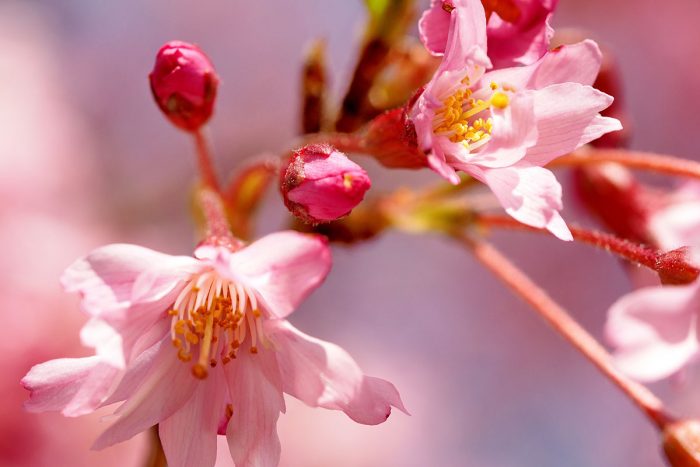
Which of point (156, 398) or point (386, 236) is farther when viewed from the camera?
point (386, 236)

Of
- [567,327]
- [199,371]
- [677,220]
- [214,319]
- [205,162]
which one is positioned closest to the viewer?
[199,371]

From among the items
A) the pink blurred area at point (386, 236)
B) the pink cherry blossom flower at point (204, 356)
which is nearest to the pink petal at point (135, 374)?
the pink cherry blossom flower at point (204, 356)

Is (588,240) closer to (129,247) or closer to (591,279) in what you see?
(129,247)

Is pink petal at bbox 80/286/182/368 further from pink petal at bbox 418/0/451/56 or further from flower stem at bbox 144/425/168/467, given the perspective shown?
pink petal at bbox 418/0/451/56

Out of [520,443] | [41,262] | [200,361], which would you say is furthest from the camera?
[520,443]

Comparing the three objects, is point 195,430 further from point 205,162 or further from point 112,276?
point 205,162

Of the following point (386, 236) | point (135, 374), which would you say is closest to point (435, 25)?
point (135, 374)

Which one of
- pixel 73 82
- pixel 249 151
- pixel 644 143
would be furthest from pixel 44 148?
pixel 644 143
